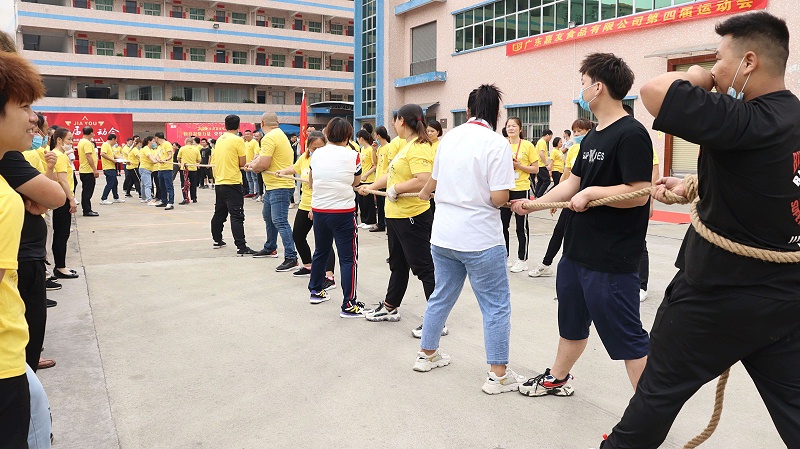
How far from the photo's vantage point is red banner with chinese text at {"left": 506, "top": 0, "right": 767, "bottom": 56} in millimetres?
14922

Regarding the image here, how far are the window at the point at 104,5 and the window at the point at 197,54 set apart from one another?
5921mm

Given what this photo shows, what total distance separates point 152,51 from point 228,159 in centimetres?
4160

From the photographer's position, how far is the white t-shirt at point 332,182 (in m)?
5.58

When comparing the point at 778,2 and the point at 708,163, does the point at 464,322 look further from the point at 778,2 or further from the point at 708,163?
the point at 778,2

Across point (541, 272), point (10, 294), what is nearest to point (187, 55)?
point (541, 272)

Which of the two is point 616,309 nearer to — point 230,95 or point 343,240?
point 343,240

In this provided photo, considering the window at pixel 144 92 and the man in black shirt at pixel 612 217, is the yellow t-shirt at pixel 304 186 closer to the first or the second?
the man in black shirt at pixel 612 217

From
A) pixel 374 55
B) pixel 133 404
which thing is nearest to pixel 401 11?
pixel 374 55

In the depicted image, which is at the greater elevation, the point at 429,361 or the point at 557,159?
the point at 557,159

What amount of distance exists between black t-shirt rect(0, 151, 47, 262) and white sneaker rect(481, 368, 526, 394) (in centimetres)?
269

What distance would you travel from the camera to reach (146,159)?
1593 cm

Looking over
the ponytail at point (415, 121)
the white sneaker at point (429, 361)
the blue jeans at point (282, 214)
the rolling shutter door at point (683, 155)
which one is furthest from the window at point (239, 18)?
the white sneaker at point (429, 361)

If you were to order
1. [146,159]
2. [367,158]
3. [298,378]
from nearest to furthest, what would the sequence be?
[298,378] < [367,158] < [146,159]

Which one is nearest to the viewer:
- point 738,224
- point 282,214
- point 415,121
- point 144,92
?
point 738,224
